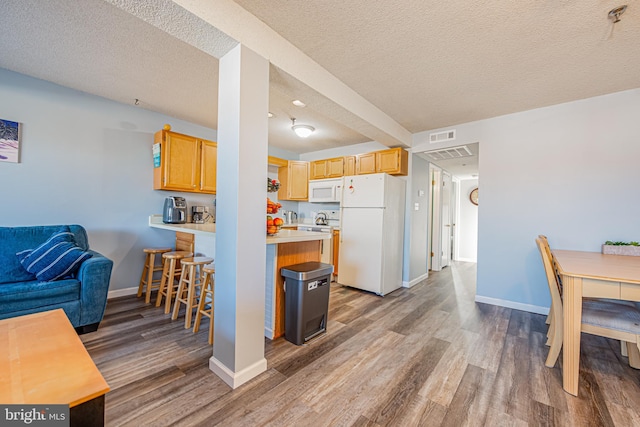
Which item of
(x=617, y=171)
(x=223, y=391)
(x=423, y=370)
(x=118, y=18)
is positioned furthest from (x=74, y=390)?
(x=617, y=171)

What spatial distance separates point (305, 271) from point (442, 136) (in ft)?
9.85

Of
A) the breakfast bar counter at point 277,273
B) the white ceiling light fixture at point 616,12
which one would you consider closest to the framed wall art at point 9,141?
the breakfast bar counter at point 277,273

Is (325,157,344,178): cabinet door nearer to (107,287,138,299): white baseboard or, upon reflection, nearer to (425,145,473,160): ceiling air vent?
(425,145,473,160): ceiling air vent

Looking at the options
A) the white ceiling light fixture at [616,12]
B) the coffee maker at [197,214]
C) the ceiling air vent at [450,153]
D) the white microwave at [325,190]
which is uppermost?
the white ceiling light fixture at [616,12]

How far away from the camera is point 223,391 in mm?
1646

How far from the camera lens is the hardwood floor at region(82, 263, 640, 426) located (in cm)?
147

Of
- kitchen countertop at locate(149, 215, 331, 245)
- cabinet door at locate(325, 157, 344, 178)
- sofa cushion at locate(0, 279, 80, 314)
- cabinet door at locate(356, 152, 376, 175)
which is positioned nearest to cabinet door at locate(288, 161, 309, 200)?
cabinet door at locate(325, 157, 344, 178)

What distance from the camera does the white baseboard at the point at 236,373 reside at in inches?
66.5

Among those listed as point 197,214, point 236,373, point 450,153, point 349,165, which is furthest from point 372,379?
point 450,153

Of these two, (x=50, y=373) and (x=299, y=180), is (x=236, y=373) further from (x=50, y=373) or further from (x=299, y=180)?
(x=299, y=180)

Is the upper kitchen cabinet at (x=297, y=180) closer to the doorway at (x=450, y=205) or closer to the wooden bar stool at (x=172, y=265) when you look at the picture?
the doorway at (x=450, y=205)

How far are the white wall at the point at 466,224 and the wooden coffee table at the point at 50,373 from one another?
735 centimetres

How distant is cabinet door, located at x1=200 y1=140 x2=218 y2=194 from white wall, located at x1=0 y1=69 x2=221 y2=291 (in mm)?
458

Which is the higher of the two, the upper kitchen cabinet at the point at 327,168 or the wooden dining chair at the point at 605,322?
the upper kitchen cabinet at the point at 327,168
